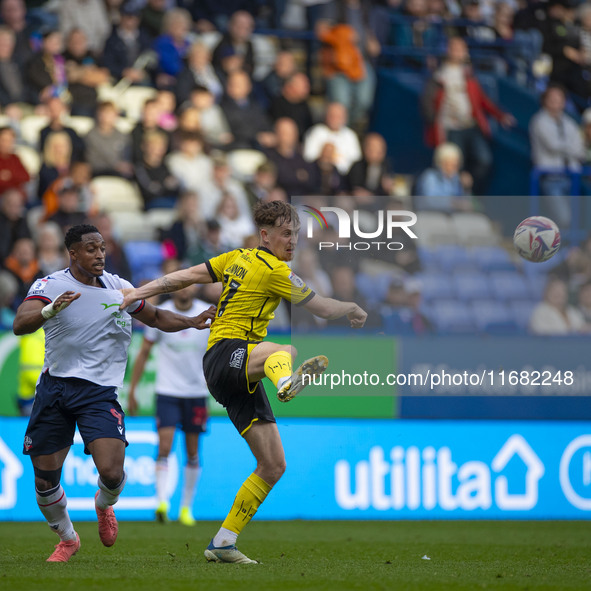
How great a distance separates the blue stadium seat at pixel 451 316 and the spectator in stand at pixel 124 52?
23.0 ft

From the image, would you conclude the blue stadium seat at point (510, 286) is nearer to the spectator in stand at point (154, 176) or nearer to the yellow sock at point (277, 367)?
the spectator in stand at point (154, 176)

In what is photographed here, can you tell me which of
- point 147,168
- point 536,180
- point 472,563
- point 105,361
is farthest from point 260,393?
point 536,180

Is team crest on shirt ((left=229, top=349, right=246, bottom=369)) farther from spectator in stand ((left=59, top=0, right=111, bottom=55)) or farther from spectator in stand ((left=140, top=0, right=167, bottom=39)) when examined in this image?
spectator in stand ((left=140, top=0, right=167, bottom=39))

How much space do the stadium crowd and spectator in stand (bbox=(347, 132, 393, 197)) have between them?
34 millimetres

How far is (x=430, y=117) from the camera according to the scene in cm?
1794

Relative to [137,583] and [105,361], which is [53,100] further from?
[137,583]

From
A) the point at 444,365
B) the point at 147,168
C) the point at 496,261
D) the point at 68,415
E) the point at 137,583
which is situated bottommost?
the point at 137,583

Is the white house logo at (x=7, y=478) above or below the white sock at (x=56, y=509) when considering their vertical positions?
above

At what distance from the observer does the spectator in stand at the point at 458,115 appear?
17.9 m

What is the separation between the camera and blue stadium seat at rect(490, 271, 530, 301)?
41.5 feet

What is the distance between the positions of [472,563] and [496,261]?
495 cm

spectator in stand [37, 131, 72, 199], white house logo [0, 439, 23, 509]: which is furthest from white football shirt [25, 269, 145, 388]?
spectator in stand [37, 131, 72, 199]

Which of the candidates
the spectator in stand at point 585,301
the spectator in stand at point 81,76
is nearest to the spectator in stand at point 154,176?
the spectator in stand at point 81,76

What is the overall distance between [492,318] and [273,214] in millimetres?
5581
